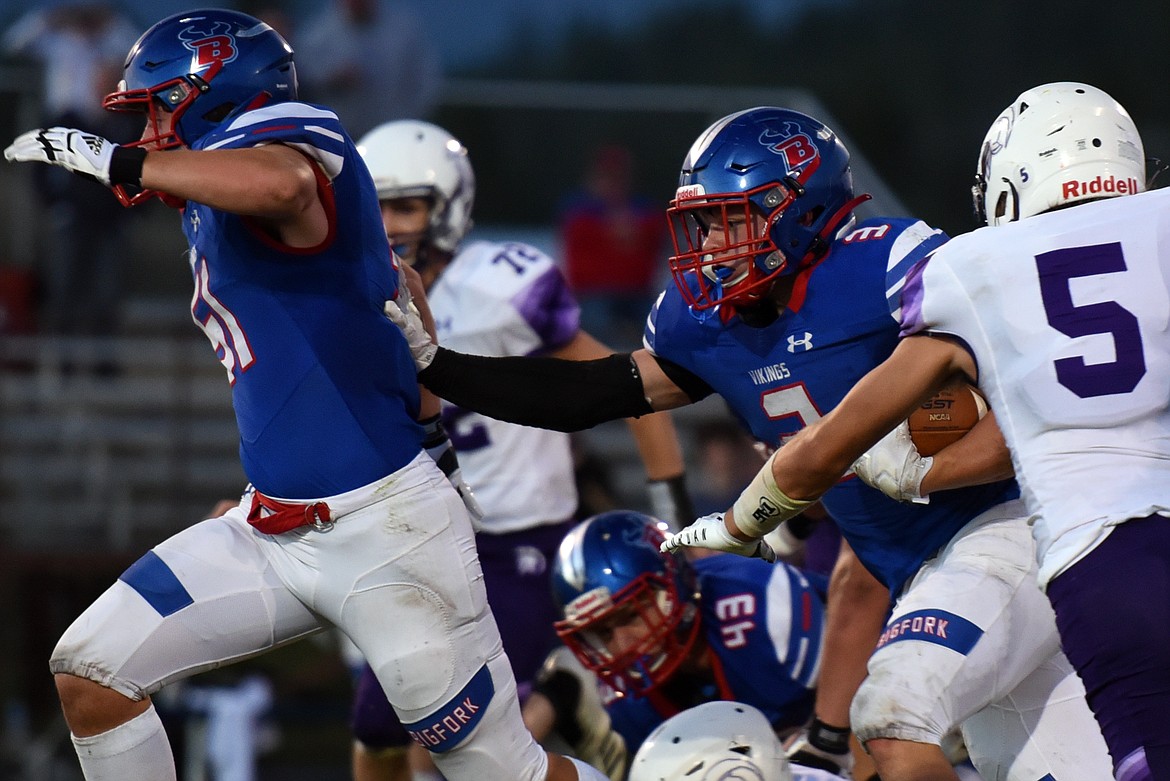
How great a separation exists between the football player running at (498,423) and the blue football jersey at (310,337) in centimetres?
151

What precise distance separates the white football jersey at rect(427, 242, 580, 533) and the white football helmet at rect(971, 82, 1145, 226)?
205 centimetres

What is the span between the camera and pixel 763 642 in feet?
14.5

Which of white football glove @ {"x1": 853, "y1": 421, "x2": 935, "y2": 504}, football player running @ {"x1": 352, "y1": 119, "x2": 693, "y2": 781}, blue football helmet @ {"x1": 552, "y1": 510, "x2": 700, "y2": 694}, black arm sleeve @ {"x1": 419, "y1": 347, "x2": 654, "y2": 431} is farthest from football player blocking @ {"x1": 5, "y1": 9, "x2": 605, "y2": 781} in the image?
football player running @ {"x1": 352, "y1": 119, "x2": 693, "y2": 781}

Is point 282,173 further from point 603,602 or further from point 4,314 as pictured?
point 4,314

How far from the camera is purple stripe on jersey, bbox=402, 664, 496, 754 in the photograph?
3.54 m

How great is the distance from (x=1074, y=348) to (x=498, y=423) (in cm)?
264

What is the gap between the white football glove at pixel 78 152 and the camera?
10.6 ft

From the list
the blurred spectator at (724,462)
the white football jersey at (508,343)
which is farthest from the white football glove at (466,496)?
the blurred spectator at (724,462)

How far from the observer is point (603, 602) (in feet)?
14.5

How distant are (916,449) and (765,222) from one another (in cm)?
60

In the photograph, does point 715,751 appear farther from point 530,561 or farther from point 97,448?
point 97,448

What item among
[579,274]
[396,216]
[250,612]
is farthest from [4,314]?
[250,612]

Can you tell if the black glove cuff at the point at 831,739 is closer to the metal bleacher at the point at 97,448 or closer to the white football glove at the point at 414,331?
the white football glove at the point at 414,331

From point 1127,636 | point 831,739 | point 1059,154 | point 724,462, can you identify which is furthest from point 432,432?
point 724,462
